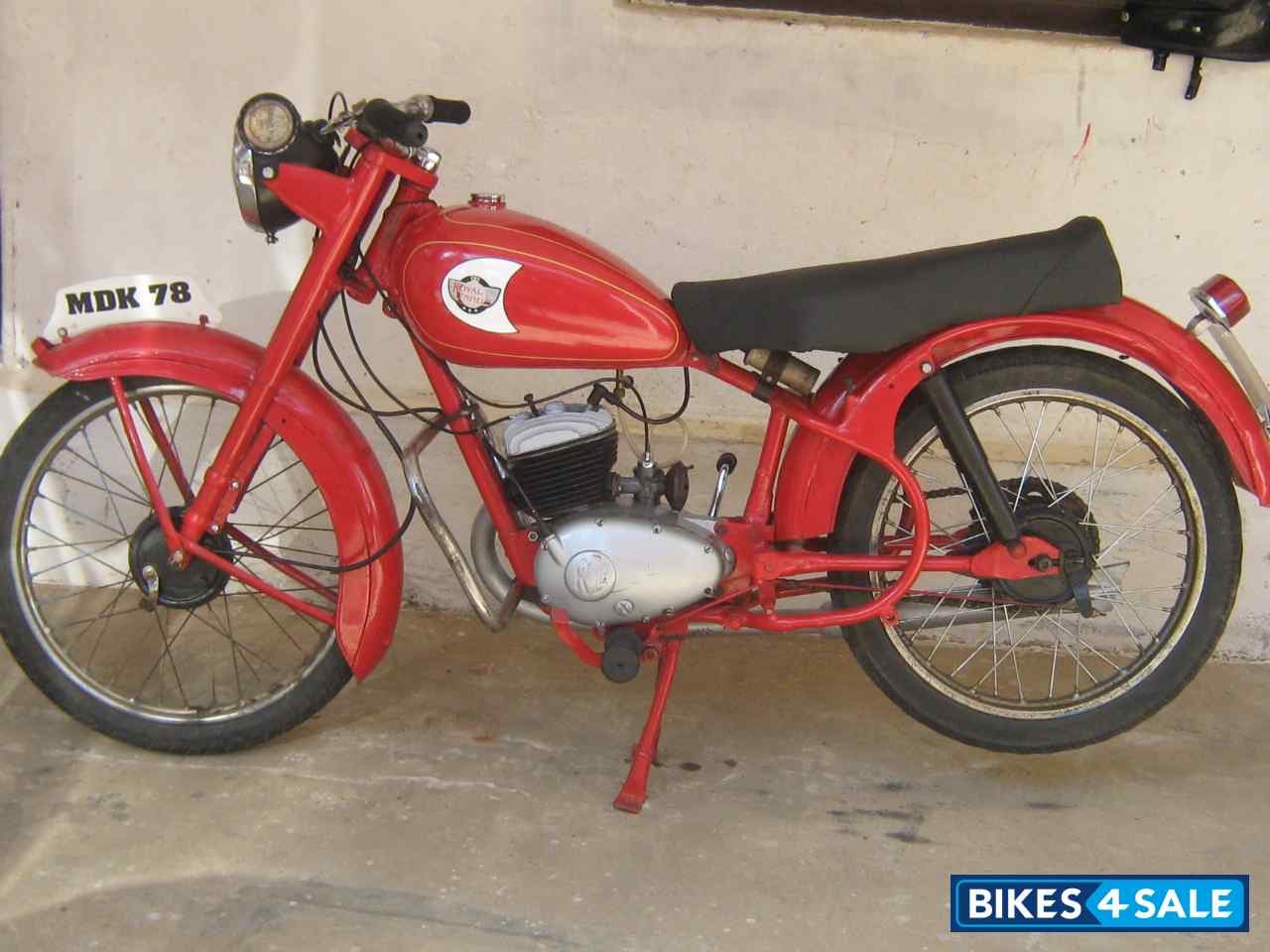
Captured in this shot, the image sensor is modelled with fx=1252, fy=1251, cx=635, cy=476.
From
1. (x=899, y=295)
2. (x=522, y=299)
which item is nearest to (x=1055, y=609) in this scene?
(x=899, y=295)

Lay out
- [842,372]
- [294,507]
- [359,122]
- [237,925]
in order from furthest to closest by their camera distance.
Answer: [294,507] → [842,372] → [359,122] → [237,925]

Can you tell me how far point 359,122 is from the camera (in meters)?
2.30

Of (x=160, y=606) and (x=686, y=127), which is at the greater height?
(x=686, y=127)

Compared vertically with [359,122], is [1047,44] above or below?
above

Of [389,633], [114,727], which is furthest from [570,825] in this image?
[114,727]

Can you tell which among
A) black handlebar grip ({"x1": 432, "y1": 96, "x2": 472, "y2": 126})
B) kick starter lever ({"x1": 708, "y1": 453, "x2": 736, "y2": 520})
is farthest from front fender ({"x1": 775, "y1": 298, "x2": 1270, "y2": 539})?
black handlebar grip ({"x1": 432, "y1": 96, "x2": 472, "y2": 126})

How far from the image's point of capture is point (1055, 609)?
256 centimetres

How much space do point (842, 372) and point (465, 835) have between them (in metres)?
1.16

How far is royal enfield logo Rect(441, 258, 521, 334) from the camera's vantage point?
2279 millimetres

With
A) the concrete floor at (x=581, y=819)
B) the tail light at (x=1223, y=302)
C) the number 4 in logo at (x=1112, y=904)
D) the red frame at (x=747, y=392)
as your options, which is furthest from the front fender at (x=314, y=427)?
the tail light at (x=1223, y=302)

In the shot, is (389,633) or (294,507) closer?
(389,633)

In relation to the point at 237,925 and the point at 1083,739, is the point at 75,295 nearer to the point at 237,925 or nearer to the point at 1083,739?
the point at 237,925

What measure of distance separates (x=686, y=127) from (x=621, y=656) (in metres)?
1.28
